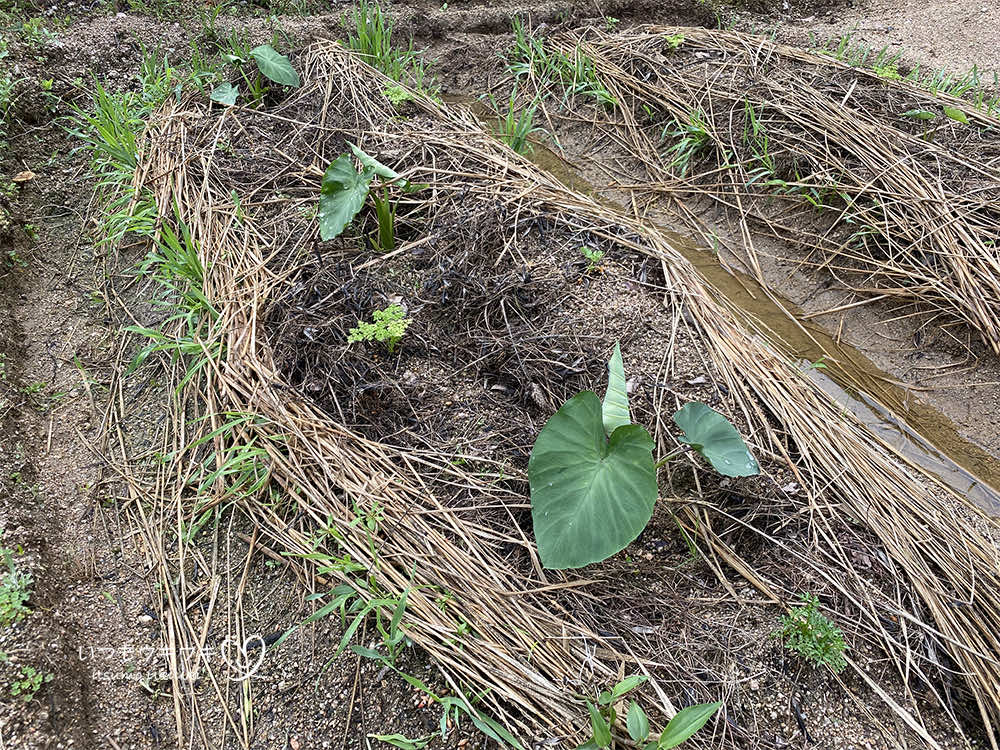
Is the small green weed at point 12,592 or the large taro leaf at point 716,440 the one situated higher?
the large taro leaf at point 716,440

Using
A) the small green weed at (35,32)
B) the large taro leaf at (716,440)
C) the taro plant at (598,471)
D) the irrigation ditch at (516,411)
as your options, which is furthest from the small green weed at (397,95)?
the large taro leaf at (716,440)

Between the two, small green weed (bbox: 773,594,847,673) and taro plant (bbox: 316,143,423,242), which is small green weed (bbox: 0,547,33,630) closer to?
taro plant (bbox: 316,143,423,242)

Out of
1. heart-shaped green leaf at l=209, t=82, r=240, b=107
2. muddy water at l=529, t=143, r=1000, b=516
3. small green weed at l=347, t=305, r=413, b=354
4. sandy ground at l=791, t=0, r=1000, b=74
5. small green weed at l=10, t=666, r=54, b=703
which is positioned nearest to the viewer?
small green weed at l=10, t=666, r=54, b=703

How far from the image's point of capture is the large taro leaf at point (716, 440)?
1.48 m

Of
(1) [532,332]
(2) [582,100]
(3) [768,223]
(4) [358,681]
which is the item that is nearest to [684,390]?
(1) [532,332]

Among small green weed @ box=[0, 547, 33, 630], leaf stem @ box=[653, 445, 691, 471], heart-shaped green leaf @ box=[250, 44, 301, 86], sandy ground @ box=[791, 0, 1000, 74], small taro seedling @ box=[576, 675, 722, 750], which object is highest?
sandy ground @ box=[791, 0, 1000, 74]

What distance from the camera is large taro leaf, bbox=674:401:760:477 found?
4.86 ft

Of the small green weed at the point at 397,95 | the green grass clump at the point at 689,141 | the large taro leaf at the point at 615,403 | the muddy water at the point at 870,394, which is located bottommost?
the muddy water at the point at 870,394

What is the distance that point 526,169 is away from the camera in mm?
2580

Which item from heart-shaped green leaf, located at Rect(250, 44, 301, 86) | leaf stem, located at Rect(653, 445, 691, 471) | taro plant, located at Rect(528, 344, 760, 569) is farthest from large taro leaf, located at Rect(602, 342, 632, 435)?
heart-shaped green leaf, located at Rect(250, 44, 301, 86)

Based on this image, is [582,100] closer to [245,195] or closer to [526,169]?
[526,169]

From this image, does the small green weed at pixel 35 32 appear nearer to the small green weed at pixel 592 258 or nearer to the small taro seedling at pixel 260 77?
the small taro seedling at pixel 260 77

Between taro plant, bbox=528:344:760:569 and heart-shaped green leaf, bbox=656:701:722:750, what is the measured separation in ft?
1.05

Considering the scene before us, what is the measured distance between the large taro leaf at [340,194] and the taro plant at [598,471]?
1.05 meters
